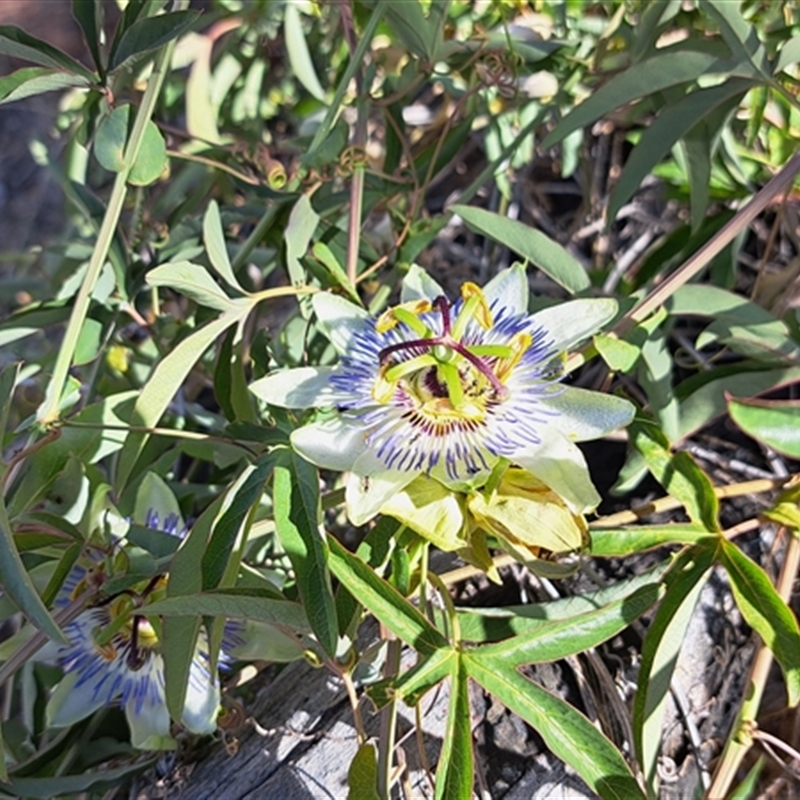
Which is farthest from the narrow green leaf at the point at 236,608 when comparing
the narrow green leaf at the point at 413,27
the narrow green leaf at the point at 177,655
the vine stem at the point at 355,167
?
the narrow green leaf at the point at 413,27

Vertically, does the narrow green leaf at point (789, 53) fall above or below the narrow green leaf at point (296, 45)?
below

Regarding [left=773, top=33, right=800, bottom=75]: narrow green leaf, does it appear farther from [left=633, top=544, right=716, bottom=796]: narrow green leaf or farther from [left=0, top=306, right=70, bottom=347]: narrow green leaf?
[left=0, top=306, right=70, bottom=347]: narrow green leaf

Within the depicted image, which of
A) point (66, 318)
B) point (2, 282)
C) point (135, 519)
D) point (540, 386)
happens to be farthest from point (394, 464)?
point (2, 282)

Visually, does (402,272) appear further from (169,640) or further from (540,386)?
(169,640)

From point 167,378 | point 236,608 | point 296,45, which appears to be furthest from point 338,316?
point 296,45

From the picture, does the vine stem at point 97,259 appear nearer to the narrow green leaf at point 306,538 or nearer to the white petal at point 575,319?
the narrow green leaf at point 306,538

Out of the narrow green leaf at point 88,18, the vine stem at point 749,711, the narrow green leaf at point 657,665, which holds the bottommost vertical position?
the vine stem at point 749,711

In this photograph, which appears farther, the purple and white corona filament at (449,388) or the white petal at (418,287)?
the white petal at (418,287)
